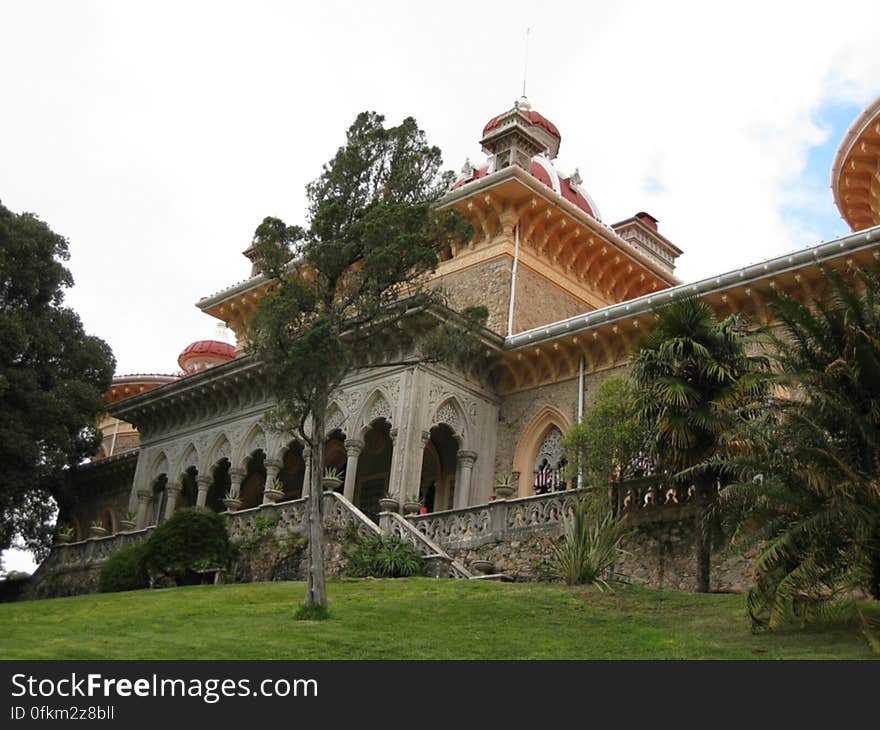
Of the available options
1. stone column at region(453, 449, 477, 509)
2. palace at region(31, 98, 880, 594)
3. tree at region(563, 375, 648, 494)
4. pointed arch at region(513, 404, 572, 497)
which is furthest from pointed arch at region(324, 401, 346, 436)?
tree at region(563, 375, 648, 494)

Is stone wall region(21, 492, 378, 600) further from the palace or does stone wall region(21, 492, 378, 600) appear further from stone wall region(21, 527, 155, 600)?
stone wall region(21, 527, 155, 600)

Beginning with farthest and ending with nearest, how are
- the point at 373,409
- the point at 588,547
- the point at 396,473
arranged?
the point at 373,409
the point at 396,473
the point at 588,547

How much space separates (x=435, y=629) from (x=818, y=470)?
4.19 meters

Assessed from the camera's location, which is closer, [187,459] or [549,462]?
[549,462]

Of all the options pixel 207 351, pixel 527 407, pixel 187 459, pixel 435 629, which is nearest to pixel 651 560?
pixel 435 629

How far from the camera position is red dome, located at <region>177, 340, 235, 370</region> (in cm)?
4178

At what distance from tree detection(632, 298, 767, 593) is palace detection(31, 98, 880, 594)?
2.77ft

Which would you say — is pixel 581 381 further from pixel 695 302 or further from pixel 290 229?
pixel 290 229

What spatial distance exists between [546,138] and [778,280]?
15.8 m

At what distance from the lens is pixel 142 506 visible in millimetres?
28781

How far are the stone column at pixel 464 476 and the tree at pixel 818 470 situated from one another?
1098 centimetres

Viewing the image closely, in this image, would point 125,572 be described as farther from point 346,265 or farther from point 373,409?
point 346,265

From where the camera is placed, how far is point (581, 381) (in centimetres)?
2331
